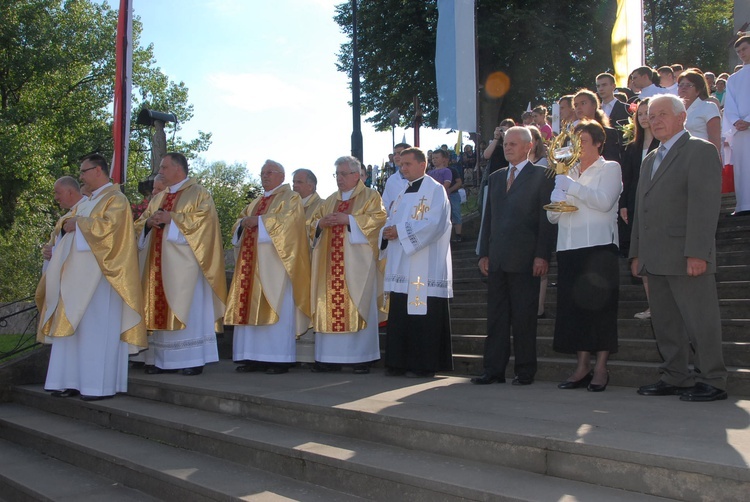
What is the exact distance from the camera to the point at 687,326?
4.88 meters

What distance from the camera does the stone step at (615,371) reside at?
5031 millimetres

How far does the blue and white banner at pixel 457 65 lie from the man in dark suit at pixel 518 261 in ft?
22.0

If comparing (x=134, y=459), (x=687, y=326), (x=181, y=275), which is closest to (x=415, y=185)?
(x=181, y=275)

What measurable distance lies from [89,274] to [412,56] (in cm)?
2165

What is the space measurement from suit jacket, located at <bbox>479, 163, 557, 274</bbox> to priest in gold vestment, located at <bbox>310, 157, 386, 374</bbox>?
A: 1.87 meters

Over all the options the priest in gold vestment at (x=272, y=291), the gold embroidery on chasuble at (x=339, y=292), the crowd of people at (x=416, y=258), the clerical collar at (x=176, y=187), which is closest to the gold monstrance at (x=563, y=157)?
the crowd of people at (x=416, y=258)

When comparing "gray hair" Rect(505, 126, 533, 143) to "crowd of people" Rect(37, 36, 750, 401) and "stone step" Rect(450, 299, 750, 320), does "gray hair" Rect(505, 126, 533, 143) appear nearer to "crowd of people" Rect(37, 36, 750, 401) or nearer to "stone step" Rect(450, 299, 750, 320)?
"crowd of people" Rect(37, 36, 750, 401)

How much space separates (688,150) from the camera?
16.3ft

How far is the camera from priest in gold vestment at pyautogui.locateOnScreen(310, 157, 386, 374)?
7.68 m

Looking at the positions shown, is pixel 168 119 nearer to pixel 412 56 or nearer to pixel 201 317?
pixel 201 317

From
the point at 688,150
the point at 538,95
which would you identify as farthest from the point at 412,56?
the point at 688,150

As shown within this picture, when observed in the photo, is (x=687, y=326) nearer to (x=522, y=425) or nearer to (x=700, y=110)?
A: (x=522, y=425)

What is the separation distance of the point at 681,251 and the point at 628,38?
27.6 ft

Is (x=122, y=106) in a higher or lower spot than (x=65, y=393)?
higher
